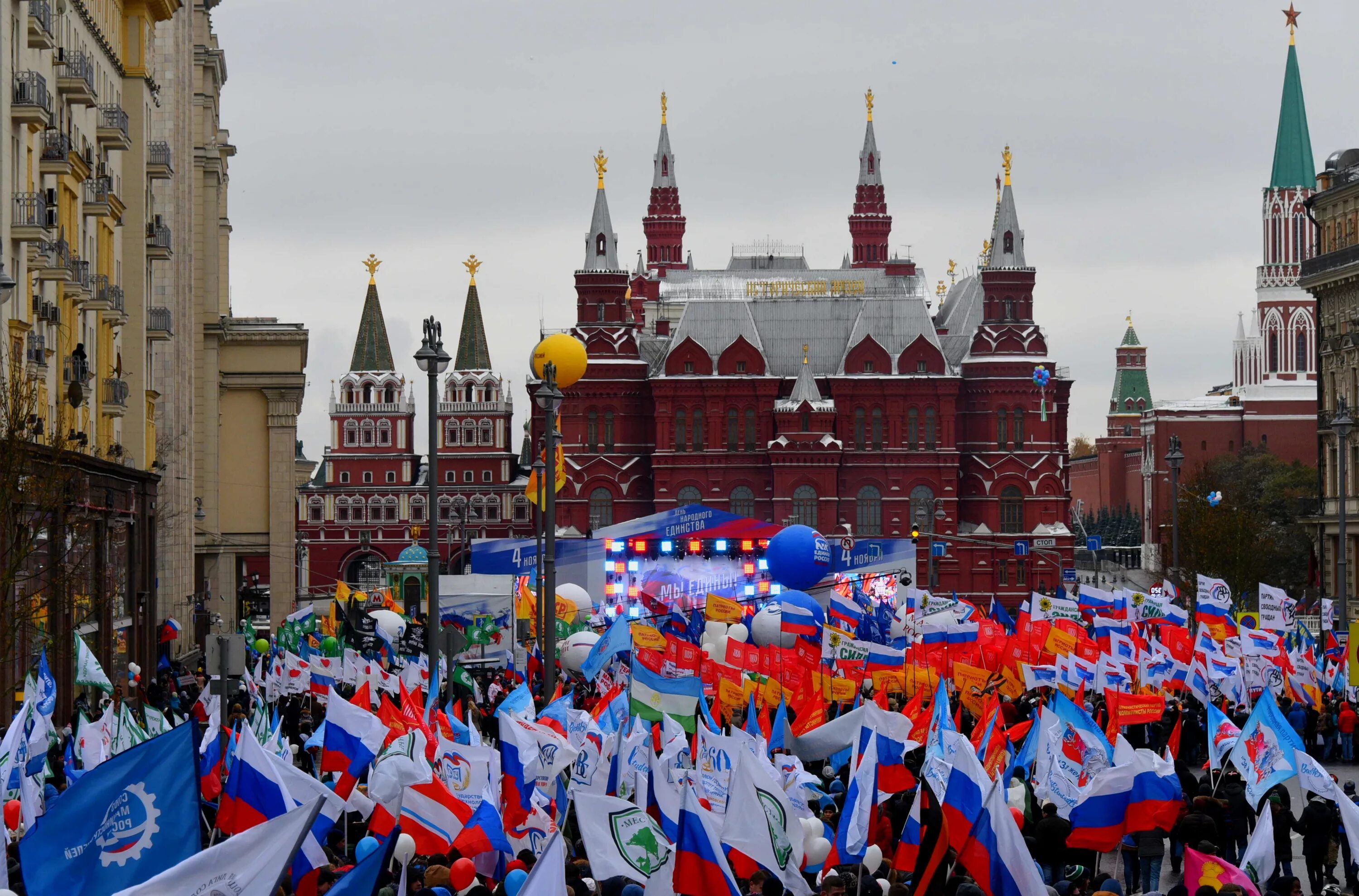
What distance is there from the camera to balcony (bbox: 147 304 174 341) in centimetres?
4388

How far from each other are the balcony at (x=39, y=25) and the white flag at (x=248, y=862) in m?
22.4

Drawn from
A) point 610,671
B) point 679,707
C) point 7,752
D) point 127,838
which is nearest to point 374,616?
point 610,671

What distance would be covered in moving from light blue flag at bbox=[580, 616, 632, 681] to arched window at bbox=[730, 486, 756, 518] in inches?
2669

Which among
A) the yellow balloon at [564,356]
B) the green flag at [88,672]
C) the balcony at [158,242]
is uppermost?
the balcony at [158,242]

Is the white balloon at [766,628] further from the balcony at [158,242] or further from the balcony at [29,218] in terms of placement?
the balcony at [29,218]

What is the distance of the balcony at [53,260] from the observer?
31.0 m

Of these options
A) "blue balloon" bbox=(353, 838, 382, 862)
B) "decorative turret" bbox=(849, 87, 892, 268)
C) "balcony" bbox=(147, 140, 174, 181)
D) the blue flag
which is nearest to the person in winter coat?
"blue balloon" bbox=(353, 838, 382, 862)

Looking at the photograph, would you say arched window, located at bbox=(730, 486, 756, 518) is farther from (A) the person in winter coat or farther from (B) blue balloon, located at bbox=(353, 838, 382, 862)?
(B) blue balloon, located at bbox=(353, 838, 382, 862)

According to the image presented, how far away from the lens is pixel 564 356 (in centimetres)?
5634

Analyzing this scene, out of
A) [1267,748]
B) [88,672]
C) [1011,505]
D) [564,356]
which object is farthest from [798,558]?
[1267,748]

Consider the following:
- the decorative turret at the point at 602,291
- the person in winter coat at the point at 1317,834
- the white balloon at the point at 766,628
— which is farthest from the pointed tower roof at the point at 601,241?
the person in winter coat at the point at 1317,834

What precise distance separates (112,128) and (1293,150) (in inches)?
4251

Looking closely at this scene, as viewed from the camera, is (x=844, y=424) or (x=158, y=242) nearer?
(x=158, y=242)

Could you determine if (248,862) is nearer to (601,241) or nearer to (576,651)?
(576,651)
